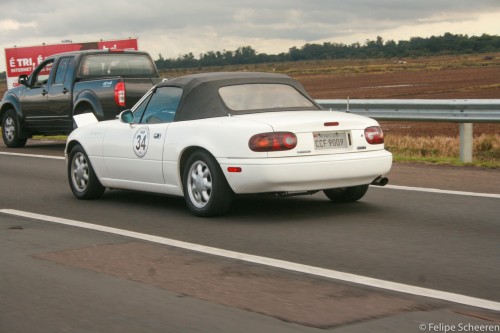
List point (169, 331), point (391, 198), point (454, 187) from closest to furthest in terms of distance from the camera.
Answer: point (169, 331), point (391, 198), point (454, 187)

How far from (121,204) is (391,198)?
2974mm

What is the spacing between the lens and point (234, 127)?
8.77 m

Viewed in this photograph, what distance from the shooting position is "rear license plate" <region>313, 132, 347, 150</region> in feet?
28.9

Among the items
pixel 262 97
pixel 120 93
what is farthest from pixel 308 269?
pixel 120 93

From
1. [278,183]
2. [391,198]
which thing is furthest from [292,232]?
[391,198]

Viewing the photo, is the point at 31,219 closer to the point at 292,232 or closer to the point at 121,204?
the point at 121,204

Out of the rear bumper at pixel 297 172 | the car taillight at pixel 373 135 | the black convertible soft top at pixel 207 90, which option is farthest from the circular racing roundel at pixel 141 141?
the car taillight at pixel 373 135

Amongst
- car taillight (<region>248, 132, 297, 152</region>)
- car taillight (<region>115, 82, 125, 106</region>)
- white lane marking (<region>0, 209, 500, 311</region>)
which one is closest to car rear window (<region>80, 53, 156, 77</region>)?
car taillight (<region>115, 82, 125, 106</region>)

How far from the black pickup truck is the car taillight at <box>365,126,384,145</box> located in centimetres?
900

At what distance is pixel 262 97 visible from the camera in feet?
31.4

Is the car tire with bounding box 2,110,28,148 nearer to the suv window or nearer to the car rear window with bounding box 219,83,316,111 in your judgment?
the suv window

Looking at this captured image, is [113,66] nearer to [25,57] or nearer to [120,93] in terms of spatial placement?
[120,93]

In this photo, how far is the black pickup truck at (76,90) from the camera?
17.7 m

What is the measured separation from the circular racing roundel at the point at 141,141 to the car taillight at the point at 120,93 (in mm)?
7602
